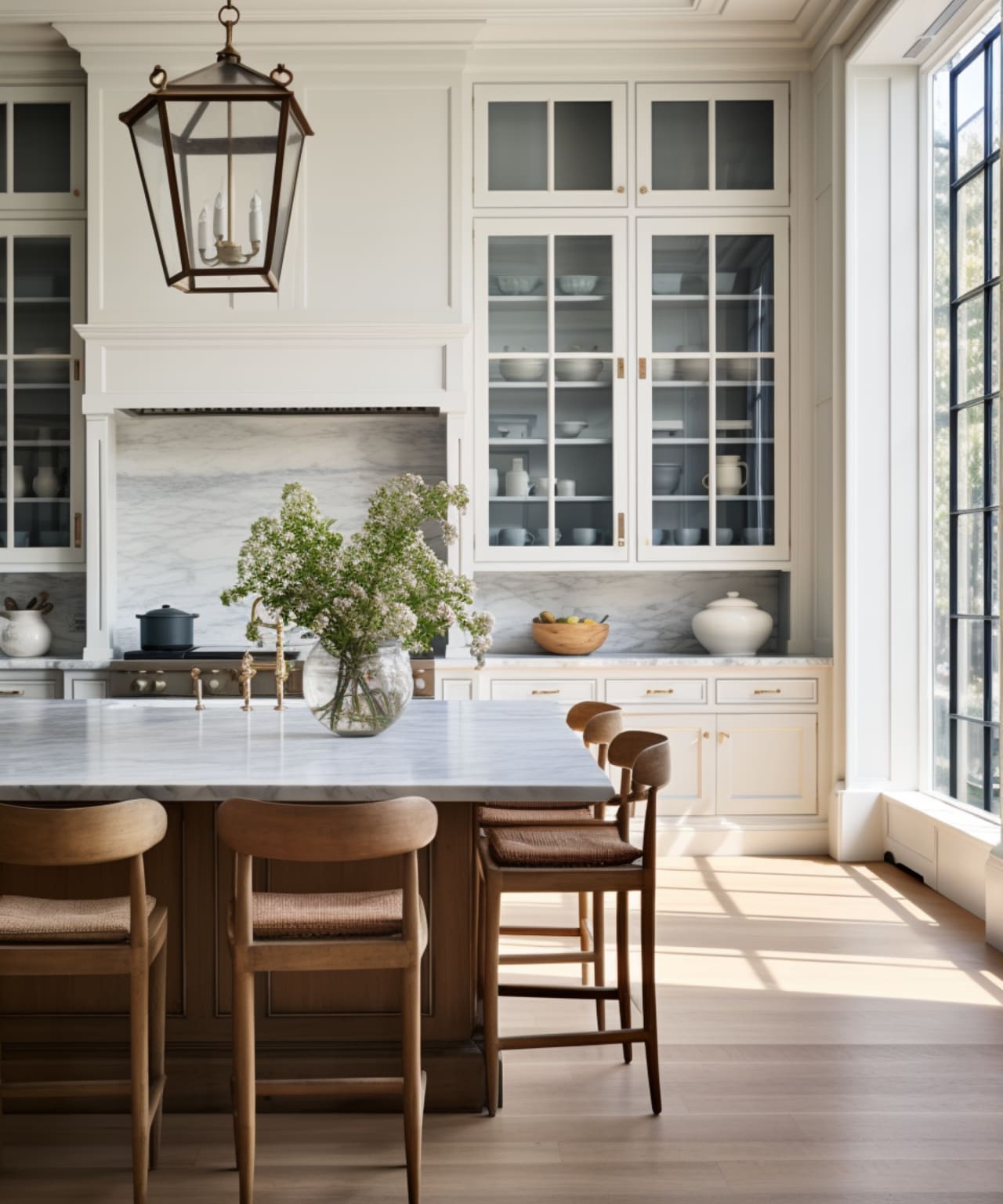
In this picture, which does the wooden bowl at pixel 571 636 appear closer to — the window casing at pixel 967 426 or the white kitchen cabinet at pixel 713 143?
the window casing at pixel 967 426

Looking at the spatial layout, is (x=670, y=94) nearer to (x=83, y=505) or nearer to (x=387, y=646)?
(x=83, y=505)

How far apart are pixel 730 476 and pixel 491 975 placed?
11.3 feet

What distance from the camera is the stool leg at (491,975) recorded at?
250 centimetres

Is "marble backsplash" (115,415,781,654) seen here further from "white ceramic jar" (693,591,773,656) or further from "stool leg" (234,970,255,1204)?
"stool leg" (234,970,255,1204)

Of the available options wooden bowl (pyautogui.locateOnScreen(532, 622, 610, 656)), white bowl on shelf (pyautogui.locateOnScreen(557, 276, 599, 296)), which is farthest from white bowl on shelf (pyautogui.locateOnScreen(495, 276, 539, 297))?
wooden bowl (pyautogui.locateOnScreen(532, 622, 610, 656))

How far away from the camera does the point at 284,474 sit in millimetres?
5738

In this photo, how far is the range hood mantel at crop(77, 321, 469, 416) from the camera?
517 cm

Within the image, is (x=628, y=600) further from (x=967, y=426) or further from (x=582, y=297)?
(x=967, y=426)

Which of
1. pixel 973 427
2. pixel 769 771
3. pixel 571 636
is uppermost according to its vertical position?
pixel 973 427

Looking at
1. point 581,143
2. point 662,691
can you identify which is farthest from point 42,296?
point 662,691

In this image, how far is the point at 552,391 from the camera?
5.41m

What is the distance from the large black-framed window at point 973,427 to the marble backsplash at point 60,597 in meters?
4.07

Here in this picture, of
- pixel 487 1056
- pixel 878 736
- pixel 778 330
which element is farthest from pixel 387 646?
pixel 778 330

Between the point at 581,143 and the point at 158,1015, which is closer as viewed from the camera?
the point at 158,1015
